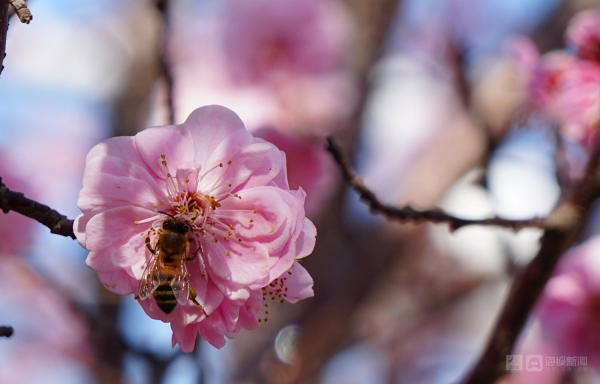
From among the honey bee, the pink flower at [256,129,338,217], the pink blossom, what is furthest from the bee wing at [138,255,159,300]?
the pink blossom

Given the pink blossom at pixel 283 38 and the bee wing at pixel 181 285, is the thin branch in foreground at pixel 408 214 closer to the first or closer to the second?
the bee wing at pixel 181 285

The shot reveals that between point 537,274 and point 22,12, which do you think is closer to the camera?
point 22,12

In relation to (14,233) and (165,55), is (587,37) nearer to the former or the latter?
(165,55)

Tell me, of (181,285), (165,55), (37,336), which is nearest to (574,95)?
(165,55)

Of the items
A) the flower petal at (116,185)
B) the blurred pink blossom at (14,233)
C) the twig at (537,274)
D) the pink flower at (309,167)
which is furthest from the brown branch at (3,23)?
the blurred pink blossom at (14,233)

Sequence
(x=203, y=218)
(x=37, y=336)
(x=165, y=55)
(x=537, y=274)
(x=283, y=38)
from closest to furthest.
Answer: (x=203, y=218)
(x=537, y=274)
(x=165, y=55)
(x=283, y=38)
(x=37, y=336)

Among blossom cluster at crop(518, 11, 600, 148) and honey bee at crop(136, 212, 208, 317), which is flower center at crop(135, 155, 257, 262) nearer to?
honey bee at crop(136, 212, 208, 317)

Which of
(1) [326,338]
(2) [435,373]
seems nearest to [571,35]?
(1) [326,338]

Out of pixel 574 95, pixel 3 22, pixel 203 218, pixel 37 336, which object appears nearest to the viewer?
pixel 3 22
